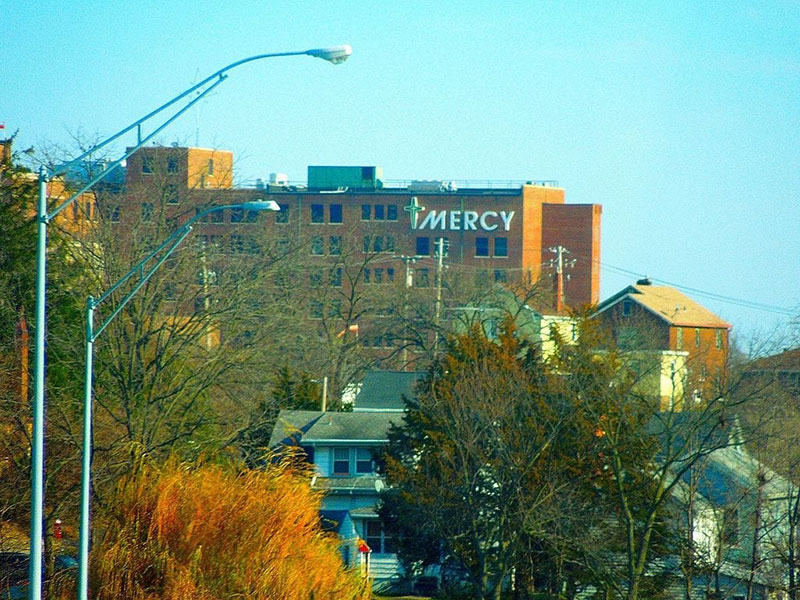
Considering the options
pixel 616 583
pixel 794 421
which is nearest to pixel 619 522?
pixel 616 583

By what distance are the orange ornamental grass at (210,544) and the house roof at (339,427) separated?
23.6 meters

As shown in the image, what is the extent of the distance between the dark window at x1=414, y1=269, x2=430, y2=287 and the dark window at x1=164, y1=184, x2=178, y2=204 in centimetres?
5201

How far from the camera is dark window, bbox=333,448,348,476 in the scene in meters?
44.4

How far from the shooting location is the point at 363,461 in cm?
4450

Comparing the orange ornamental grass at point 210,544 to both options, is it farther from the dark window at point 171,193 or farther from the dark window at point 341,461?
the dark window at point 341,461

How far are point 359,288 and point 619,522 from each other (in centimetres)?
5308

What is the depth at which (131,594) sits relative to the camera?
56.9ft

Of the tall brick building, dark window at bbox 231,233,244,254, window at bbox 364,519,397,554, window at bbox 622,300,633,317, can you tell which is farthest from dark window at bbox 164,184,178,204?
the tall brick building

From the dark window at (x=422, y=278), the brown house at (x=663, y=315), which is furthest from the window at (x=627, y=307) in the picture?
the dark window at (x=422, y=278)

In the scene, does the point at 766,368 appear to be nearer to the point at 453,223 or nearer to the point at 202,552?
the point at 202,552

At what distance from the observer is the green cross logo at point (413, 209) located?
10219cm

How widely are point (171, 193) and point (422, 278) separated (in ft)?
183

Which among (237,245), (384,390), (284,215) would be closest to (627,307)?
(284,215)

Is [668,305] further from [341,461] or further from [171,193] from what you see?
[171,193]
